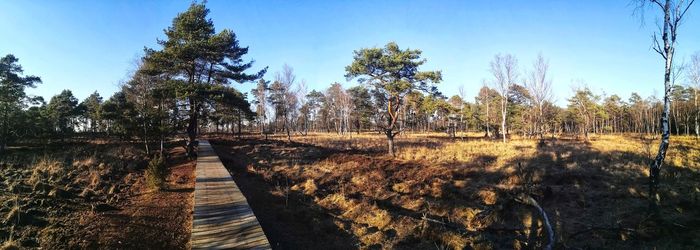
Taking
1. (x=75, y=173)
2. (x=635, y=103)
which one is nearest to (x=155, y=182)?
(x=75, y=173)

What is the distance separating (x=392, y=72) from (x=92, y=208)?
743 inches

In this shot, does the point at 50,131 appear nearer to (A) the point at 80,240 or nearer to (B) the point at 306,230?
(A) the point at 80,240

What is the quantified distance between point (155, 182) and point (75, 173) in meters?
5.20

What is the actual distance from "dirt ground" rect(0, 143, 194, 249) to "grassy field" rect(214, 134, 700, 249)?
8.17 ft

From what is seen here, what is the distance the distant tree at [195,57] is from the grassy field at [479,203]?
5.35m

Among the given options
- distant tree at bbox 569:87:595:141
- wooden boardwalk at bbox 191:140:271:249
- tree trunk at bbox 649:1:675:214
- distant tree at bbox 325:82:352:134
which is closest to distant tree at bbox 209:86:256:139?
wooden boardwalk at bbox 191:140:271:249

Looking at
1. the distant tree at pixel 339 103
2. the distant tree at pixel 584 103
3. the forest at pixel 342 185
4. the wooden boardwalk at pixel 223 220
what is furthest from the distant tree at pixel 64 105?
the distant tree at pixel 584 103

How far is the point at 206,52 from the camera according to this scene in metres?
21.4

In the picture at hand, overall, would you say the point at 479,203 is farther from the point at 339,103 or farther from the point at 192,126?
the point at 339,103

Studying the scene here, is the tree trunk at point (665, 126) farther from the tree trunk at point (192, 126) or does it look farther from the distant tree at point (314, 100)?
the distant tree at point (314, 100)

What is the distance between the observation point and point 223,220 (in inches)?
347

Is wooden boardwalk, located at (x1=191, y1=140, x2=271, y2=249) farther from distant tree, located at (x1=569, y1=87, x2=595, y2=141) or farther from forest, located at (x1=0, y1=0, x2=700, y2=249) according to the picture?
distant tree, located at (x1=569, y1=87, x2=595, y2=141)

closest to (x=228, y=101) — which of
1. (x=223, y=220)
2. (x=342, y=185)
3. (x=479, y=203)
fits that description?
(x=342, y=185)

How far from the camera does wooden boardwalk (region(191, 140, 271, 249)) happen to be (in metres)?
7.32
